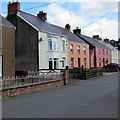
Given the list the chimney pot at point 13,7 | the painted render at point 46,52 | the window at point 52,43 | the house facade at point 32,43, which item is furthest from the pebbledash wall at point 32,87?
the chimney pot at point 13,7

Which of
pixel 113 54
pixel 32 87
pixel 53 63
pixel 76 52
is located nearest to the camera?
pixel 32 87

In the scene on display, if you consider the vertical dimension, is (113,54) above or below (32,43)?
above

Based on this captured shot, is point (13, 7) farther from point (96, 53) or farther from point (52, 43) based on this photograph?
point (96, 53)

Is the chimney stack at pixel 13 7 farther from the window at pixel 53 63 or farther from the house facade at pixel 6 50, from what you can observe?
the house facade at pixel 6 50

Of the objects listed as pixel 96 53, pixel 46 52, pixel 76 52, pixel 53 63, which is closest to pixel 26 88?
pixel 46 52

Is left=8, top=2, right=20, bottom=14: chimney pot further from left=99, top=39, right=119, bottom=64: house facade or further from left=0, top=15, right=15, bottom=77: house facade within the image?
left=99, top=39, right=119, bottom=64: house facade

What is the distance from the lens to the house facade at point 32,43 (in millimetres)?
26062

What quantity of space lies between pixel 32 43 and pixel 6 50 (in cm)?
756

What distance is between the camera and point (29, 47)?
26641 millimetres

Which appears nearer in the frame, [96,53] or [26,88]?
[26,88]

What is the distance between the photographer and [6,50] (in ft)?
62.5

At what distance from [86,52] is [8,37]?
24199 mm

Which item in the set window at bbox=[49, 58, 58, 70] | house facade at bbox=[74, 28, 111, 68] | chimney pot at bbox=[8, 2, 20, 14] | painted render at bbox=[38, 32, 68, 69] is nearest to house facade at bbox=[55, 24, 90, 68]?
house facade at bbox=[74, 28, 111, 68]

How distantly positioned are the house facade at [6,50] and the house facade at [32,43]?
632 cm
